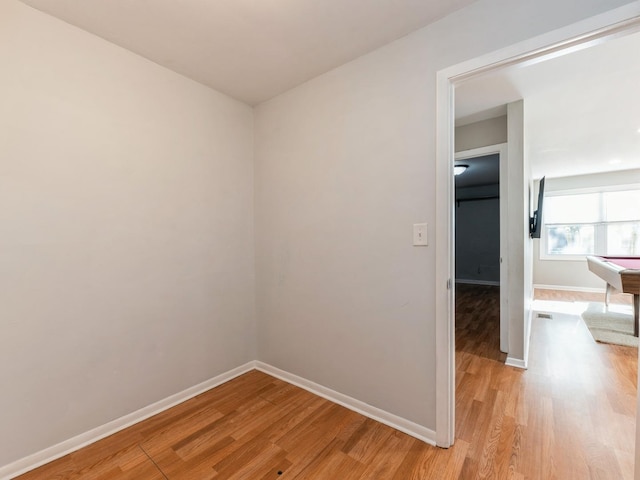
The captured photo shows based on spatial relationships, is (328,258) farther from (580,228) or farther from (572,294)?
(580,228)

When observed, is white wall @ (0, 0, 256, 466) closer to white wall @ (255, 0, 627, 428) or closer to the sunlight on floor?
white wall @ (255, 0, 627, 428)

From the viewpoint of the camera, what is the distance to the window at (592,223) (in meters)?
5.49

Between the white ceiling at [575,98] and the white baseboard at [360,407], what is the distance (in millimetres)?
2055

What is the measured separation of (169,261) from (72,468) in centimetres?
121

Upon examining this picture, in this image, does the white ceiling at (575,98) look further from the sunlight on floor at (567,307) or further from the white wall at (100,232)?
the sunlight on floor at (567,307)

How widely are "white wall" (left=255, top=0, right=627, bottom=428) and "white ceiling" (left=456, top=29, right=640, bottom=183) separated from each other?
30cm

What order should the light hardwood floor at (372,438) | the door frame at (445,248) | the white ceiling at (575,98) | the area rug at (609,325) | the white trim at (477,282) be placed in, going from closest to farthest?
the light hardwood floor at (372,438)
the door frame at (445,248)
the white ceiling at (575,98)
the area rug at (609,325)
the white trim at (477,282)

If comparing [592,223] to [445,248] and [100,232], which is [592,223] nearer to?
[445,248]

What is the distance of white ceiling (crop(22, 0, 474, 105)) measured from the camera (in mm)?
1506

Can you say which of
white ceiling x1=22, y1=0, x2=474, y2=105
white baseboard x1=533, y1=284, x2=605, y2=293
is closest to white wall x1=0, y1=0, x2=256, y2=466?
white ceiling x1=22, y1=0, x2=474, y2=105

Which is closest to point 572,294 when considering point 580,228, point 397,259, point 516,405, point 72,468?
point 580,228

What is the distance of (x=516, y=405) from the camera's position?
2.00 meters

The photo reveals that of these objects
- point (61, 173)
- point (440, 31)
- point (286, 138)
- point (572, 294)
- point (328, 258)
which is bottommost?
point (572, 294)

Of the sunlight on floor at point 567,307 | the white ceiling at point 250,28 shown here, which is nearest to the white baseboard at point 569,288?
the sunlight on floor at point 567,307
